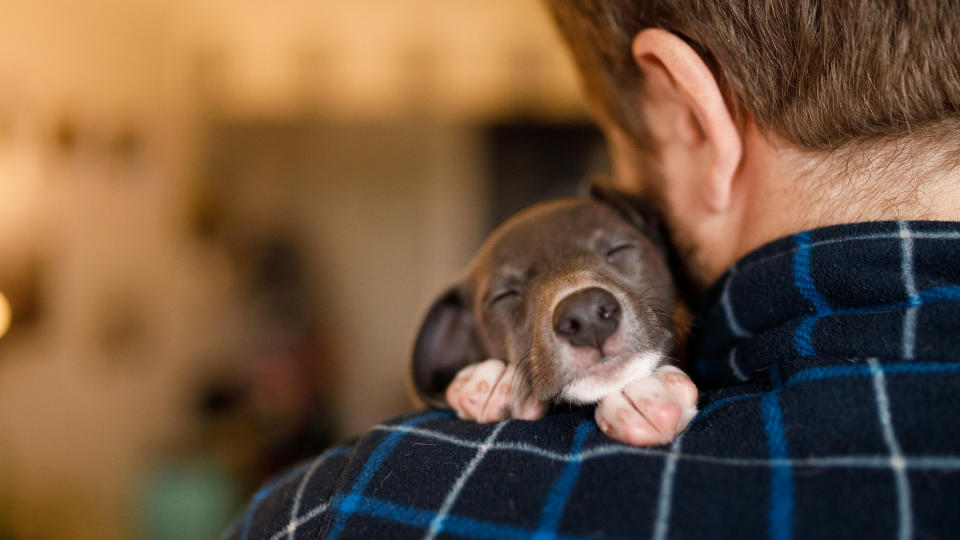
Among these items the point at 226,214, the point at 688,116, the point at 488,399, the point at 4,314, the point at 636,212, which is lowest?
the point at 4,314

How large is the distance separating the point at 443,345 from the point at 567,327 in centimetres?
65

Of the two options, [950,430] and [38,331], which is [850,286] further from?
[38,331]

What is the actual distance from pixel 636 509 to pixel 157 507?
4502 millimetres

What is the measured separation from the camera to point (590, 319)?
3.84 ft

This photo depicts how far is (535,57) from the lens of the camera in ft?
21.0

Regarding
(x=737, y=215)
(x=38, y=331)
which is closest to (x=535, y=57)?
(x=38, y=331)

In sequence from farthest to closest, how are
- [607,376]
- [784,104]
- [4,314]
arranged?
[4,314] < [607,376] < [784,104]

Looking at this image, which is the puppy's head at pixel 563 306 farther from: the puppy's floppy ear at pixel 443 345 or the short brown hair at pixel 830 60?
the short brown hair at pixel 830 60

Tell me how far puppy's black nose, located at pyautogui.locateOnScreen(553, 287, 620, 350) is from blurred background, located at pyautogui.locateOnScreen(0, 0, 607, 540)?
2.56 meters

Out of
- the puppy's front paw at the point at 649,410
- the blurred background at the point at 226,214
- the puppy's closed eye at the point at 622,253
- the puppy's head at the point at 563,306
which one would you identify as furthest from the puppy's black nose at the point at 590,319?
the blurred background at the point at 226,214

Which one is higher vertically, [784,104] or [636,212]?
[784,104]

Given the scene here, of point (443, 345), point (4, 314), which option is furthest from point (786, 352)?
point (4, 314)

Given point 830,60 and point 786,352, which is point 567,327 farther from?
point 830,60

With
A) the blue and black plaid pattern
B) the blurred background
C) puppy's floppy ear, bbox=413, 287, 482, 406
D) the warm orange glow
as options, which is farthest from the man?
the warm orange glow
